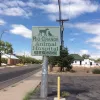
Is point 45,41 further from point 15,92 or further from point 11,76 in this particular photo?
point 11,76

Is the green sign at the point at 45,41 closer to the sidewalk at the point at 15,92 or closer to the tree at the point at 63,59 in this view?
the sidewalk at the point at 15,92

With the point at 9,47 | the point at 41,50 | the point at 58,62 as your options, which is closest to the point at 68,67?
the point at 58,62

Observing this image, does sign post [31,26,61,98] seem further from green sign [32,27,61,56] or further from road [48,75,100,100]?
road [48,75,100,100]

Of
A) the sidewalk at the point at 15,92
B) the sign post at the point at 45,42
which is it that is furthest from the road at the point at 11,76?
the sign post at the point at 45,42

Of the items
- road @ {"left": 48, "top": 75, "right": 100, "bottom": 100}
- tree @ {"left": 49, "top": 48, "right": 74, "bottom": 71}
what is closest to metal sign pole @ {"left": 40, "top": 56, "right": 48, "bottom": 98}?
road @ {"left": 48, "top": 75, "right": 100, "bottom": 100}

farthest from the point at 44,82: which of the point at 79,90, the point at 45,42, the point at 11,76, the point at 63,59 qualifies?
the point at 63,59

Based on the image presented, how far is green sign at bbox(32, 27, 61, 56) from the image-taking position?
16.2m

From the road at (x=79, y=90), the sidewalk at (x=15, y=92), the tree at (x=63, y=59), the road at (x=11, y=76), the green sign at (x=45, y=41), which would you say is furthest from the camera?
the tree at (x=63, y=59)

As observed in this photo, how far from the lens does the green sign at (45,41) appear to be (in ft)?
53.2

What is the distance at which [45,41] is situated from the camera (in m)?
16.3

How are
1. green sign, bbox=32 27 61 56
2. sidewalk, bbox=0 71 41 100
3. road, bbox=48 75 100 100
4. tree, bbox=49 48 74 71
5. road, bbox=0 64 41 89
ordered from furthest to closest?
tree, bbox=49 48 74 71
road, bbox=0 64 41 89
road, bbox=48 75 100 100
green sign, bbox=32 27 61 56
sidewalk, bbox=0 71 41 100

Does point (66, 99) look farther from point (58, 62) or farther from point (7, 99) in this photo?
point (58, 62)

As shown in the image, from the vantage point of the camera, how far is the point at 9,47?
127 meters

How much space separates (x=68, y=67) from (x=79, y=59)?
1918 inches
